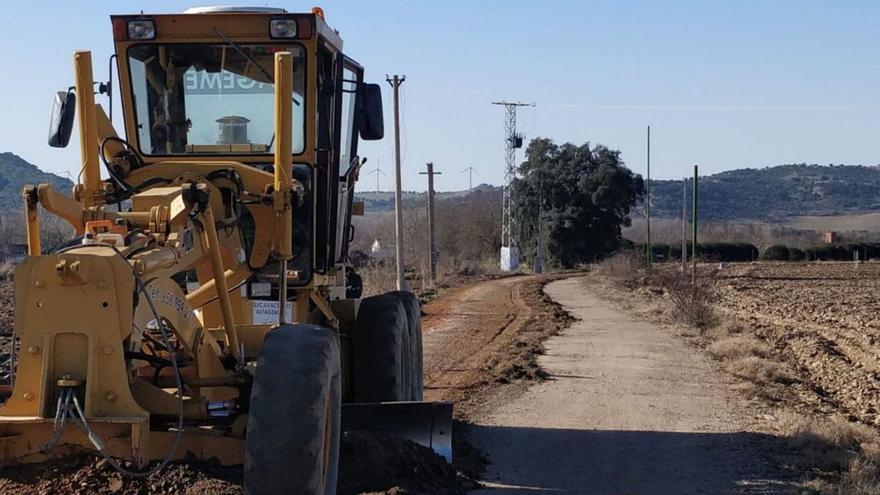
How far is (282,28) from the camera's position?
9445mm

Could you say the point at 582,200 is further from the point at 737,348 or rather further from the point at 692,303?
the point at 737,348

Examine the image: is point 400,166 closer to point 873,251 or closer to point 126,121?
point 126,121

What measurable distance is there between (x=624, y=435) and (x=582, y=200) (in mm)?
56328

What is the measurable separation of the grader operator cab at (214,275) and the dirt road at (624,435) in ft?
3.72

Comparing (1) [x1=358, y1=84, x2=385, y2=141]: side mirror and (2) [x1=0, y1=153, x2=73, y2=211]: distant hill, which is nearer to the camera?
(1) [x1=358, y1=84, x2=385, y2=141]: side mirror

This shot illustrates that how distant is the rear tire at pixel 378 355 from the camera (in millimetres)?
10602

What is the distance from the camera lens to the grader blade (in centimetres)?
939

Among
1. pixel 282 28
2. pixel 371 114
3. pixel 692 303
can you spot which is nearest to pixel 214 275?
pixel 282 28

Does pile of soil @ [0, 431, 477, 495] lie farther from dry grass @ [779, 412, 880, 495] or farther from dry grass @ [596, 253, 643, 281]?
dry grass @ [596, 253, 643, 281]

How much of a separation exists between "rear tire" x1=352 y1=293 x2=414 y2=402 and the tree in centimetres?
5657

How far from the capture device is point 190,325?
24.8 ft

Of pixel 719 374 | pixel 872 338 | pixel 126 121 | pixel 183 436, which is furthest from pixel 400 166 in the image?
pixel 183 436

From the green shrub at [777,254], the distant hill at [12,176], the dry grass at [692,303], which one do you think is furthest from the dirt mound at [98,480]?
the green shrub at [777,254]

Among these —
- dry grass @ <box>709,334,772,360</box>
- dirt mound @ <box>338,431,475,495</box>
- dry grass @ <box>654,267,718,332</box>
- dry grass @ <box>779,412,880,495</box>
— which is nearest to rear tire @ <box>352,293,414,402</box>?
dirt mound @ <box>338,431,475,495</box>
